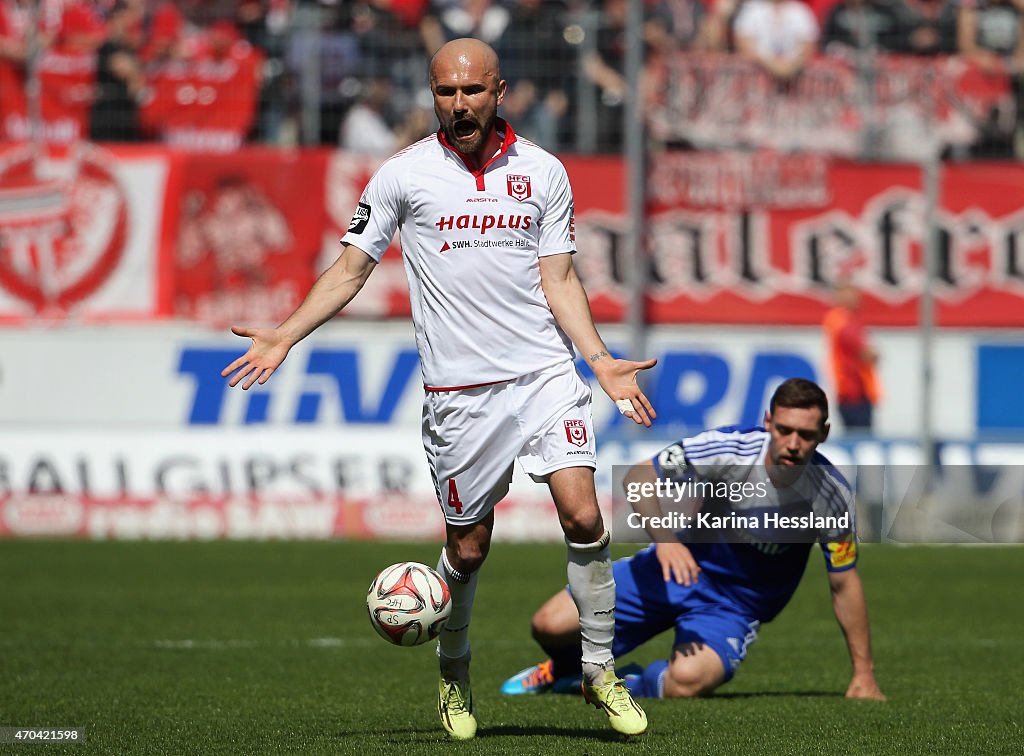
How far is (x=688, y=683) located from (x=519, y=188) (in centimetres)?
267

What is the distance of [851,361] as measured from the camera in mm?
17406

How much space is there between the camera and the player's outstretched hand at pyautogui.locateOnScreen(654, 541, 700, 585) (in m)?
7.40

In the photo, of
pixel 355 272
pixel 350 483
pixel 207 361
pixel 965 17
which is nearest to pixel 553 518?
pixel 350 483

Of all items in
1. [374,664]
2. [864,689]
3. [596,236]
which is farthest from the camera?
[596,236]

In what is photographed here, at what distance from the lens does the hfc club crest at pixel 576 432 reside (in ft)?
20.5

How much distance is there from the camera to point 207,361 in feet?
57.9

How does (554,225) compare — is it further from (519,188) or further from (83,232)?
(83,232)

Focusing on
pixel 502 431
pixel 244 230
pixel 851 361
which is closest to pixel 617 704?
pixel 502 431

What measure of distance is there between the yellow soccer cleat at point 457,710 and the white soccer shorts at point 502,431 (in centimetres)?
74

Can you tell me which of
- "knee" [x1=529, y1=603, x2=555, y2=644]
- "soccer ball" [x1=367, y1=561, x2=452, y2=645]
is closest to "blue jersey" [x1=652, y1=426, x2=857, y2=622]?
"knee" [x1=529, y1=603, x2=555, y2=644]

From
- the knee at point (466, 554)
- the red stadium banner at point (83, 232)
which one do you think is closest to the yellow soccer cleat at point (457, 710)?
the knee at point (466, 554)

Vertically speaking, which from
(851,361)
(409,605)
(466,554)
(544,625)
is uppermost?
(466,554)

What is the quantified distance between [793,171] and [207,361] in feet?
21.6

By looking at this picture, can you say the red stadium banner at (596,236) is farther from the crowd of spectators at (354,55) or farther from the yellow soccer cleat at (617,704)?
the yellow soccer cleat at (617,704)
